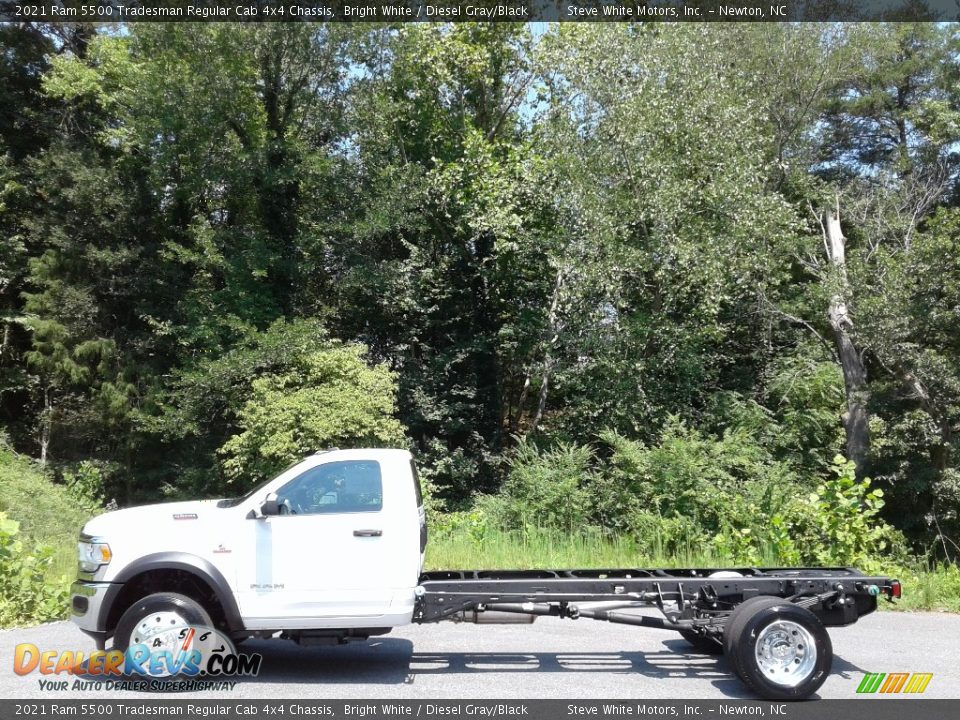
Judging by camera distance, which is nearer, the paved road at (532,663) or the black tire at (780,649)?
the black tire at (780,649)

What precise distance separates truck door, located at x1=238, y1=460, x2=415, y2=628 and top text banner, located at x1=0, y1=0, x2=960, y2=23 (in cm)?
1721

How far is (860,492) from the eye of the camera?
11.6 meters

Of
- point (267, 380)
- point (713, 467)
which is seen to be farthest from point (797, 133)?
point (267, 380)

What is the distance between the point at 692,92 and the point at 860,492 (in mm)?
10229

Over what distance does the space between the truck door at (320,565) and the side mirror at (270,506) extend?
112 millimetres

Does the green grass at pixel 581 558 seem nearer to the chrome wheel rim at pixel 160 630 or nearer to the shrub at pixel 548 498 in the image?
the shrub at pixel 548 498

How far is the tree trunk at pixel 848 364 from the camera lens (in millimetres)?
17984

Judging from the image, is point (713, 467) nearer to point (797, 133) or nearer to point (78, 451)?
point (797, 133)

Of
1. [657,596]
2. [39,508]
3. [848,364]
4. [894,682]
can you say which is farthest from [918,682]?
[39,508]

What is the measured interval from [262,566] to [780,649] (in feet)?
13.9

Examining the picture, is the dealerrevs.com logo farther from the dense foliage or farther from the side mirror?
the dense foliage

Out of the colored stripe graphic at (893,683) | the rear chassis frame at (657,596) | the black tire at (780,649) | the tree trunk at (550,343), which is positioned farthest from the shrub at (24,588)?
the tree trunk at (550,343)

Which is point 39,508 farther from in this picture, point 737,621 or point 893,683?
point 893,683

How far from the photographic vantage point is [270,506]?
678cm
